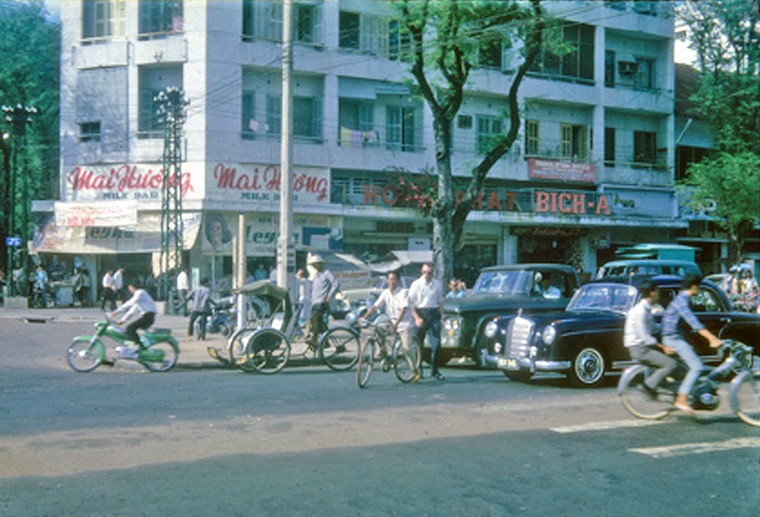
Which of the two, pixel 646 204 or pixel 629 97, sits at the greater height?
pixel 629 97

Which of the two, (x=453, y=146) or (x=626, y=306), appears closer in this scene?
(x=626, y=306)

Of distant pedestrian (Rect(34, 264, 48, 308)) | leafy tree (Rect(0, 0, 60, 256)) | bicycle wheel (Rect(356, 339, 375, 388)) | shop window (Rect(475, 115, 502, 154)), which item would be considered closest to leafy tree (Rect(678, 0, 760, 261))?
shop window (Rect(475, 115, 502, 154))

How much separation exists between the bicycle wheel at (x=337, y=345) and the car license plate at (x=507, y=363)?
2487 mm

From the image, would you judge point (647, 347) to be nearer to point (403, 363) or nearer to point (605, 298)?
point (605, 298)

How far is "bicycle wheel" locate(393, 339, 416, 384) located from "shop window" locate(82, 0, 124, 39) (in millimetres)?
21948

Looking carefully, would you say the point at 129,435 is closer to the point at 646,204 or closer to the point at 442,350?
the point at 442,350

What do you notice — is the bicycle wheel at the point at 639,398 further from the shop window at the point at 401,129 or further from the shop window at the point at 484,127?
the shop window at the point at 484,127

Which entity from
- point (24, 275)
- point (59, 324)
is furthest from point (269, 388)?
point (24, 275)

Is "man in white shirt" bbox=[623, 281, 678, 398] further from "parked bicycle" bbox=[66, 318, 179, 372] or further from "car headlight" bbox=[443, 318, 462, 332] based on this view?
"parked bicycle" bbox=[66, 318, 179, 372]

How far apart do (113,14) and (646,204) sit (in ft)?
79.6

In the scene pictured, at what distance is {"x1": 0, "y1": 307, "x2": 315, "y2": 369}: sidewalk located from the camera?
13852 millimetres

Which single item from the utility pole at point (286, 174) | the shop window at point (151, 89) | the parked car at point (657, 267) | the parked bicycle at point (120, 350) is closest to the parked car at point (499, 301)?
the parked car at point (657, 267)

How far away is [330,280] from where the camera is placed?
539 inches

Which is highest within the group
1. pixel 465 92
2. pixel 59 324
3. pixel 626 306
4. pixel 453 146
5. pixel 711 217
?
pixel 465 92
